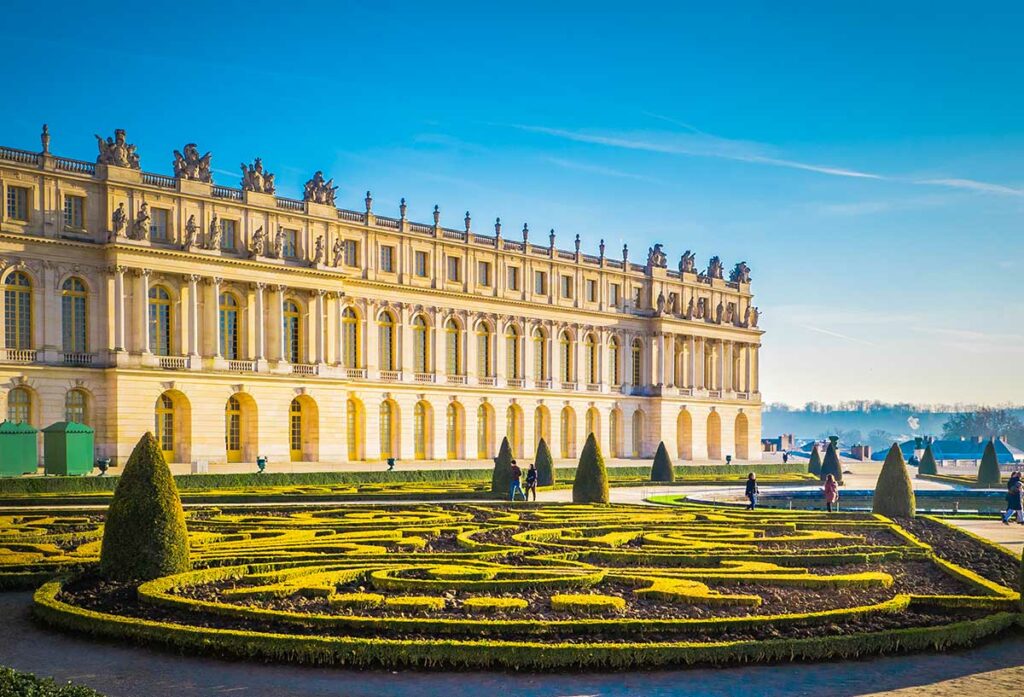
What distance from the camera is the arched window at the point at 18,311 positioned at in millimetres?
48500

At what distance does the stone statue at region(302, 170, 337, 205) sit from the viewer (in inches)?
2386

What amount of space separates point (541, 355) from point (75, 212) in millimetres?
35060

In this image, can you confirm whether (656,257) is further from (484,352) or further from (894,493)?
(894,493)

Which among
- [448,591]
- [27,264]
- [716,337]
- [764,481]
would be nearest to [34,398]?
[27,264]

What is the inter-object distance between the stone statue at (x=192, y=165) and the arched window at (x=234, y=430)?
1187cm

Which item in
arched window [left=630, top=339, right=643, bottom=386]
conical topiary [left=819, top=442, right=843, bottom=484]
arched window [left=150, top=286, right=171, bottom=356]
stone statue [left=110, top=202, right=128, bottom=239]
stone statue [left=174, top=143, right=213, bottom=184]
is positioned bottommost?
conical topiary [left=819, top=442, right=843, bottom=484]


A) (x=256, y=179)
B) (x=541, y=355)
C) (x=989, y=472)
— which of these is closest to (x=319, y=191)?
(x=256, y=179)

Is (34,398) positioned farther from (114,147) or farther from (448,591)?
(448,591)

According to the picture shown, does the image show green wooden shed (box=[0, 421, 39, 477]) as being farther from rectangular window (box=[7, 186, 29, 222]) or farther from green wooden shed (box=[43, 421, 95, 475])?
rectangular window (box=[7, 186, 29, 222])

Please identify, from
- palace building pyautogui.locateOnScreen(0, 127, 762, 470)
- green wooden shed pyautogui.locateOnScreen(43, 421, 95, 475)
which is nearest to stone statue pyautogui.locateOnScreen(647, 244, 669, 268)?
palace building pyautogui.locateOnScreen(0, 127, 762, 470)

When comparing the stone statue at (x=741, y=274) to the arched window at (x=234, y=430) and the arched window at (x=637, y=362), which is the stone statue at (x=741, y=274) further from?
the arched window at (x=234, y=430)

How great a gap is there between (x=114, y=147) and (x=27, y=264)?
7.30m

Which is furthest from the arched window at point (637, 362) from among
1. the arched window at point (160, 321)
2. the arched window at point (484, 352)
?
the arched window at point (160, 321)

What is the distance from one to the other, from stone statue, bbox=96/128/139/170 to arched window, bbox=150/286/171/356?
251 inches
